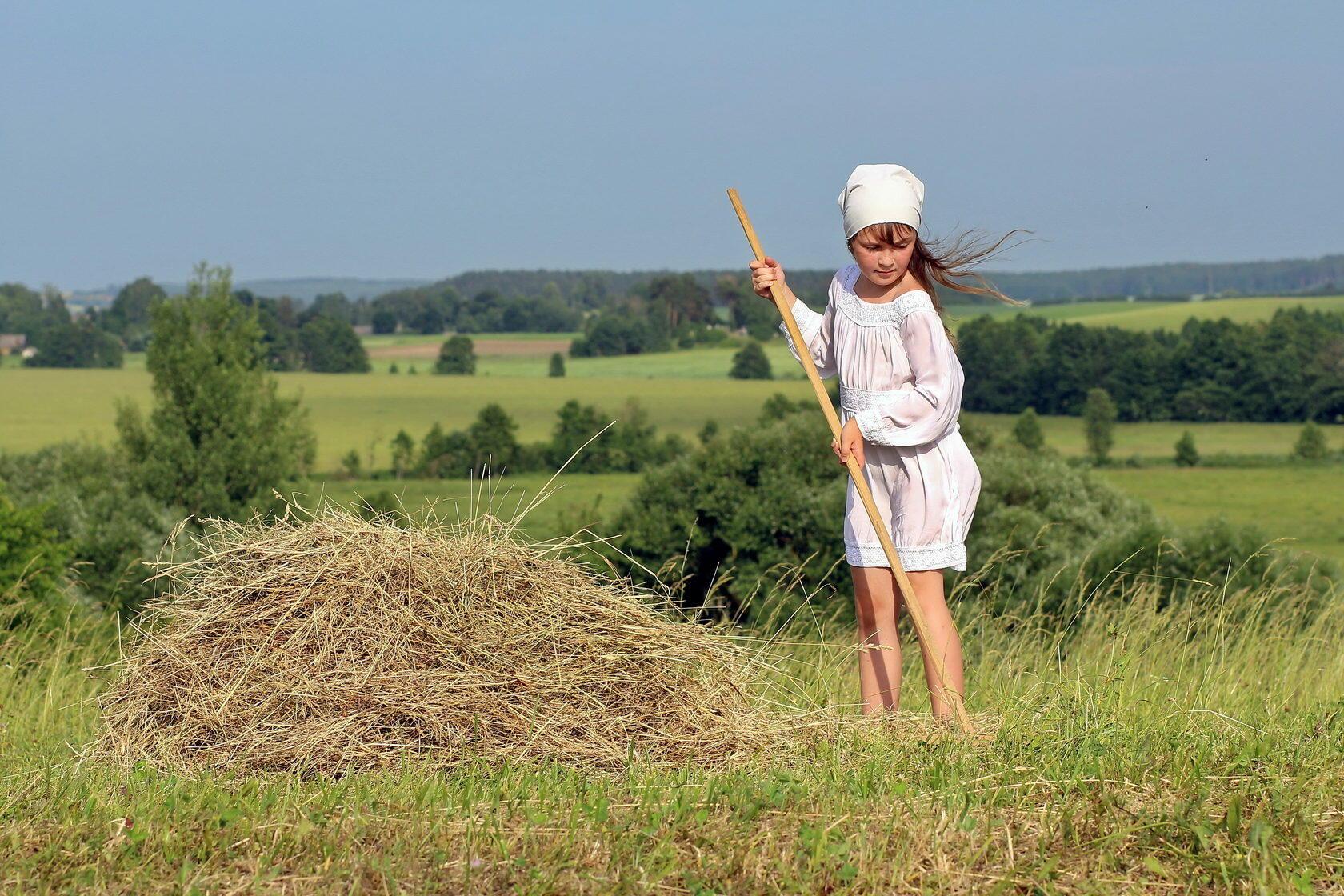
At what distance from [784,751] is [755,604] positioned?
19742mm

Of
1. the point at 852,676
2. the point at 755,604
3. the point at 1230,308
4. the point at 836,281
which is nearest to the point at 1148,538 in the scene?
the point at 755,604

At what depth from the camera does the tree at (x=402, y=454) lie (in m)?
70.3

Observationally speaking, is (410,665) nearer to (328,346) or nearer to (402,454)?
(402,454)

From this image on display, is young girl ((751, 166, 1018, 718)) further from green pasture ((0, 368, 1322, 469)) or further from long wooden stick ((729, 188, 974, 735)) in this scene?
green pasture ((0, 368, 1322, 469))

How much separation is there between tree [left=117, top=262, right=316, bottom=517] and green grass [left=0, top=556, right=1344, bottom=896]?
35.9m

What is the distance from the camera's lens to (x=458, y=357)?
98.5 m

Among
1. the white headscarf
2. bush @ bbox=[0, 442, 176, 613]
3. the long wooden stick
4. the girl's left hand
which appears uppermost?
the white headscarf

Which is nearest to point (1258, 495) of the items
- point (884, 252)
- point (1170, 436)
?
point (1170, 436)

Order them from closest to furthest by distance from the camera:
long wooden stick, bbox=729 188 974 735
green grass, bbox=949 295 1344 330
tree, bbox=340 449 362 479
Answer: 1. long wooden stick, bbox=729 188 974 735
2. tree, bbox=340 449 362 479
3. green grass, bbox=949 295 1344 330

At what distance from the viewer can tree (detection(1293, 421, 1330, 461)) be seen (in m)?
65.9

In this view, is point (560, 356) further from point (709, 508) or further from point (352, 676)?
point (352, 676)

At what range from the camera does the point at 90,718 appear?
5684 millimetres

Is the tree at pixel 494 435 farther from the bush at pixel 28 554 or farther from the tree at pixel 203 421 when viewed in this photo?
the bush at pixel 28 554

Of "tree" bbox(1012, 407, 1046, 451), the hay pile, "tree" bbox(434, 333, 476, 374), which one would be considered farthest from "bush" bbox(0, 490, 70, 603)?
"tree" bbox(434, 333, 476, 374)
